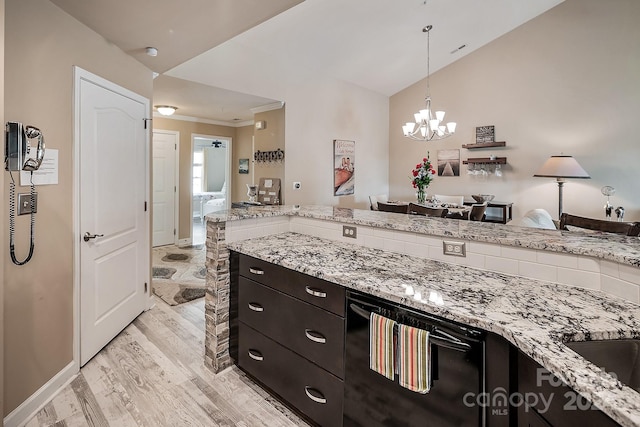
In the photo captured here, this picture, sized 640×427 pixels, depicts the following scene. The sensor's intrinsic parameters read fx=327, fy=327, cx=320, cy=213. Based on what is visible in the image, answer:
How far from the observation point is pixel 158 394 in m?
2.03

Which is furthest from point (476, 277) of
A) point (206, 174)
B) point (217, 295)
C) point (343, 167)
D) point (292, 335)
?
point (206, 174)

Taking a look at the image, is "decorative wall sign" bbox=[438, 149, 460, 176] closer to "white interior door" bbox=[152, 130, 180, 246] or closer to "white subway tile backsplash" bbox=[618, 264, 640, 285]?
"white interior door" bbox=[152, 130, 180, 246]

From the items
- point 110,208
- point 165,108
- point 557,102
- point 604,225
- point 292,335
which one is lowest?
point 292,335

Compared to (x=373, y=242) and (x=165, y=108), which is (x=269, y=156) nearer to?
(x=165, y=108)

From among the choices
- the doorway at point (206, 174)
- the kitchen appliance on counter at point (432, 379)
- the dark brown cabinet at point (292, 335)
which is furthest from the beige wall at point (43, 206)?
the doorway at point (206, 174)

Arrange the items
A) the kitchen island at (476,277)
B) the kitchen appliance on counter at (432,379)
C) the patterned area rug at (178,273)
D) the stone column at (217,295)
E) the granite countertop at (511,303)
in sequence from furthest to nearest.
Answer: the patterned area rug at (178,273)
the stone column at (217,295)
the kitchen appliance on counter at (432,379)
the kitchen island at (476,277)
the granite countertop at (511,303)

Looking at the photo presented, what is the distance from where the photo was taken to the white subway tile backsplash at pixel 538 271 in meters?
1.45

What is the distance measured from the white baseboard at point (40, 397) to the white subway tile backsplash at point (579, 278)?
2.83m

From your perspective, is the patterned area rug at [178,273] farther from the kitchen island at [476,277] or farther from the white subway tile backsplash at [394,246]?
the white subway tile backsplash at [394,246]

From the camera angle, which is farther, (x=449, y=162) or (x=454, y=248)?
(x=449, y=162)

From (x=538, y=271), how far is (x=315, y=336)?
110cm

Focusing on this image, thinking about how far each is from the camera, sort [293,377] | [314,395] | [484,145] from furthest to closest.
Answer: [484,145], [293,377], [314,395]

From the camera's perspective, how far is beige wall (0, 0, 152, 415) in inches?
69.1

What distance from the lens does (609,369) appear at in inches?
40.3
